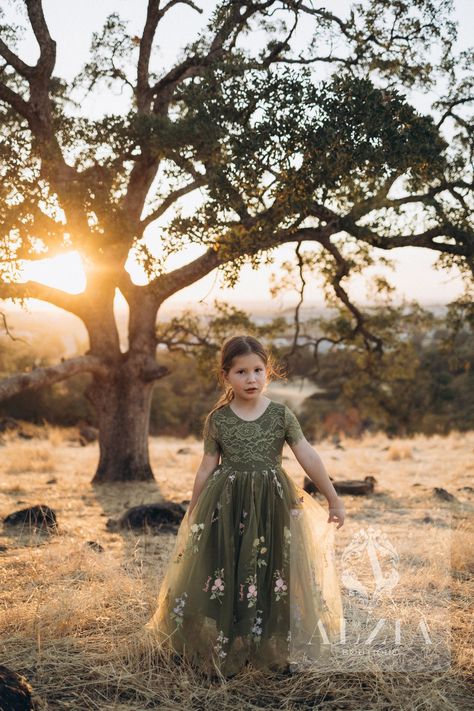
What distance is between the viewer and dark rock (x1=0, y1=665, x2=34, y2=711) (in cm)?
326

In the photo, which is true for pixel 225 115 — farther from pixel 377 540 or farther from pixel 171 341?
pixel 171 341

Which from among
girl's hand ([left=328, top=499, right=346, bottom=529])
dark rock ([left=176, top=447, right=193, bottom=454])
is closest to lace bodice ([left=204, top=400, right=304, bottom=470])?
girl's hand ([left=328, top=499, right=346, bottom=529])

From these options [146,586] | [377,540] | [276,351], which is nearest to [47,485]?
[276,351]

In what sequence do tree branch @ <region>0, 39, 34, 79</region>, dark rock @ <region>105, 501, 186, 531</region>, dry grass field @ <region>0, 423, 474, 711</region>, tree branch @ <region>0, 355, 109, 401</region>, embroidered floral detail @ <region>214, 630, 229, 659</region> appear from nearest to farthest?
dry grass field @ <region>0, 423, 474, 711</region> < embroidered floral detail @ <region>214, 630, 229, 659</region> < dark rock @ <region>105, 501, 186, 531</region> < tree branch @ <region>0, 355, 109, 401</region> < tree branch @ <region>0, 39, 34, 79</region>

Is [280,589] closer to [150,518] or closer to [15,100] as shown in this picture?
[150,518]

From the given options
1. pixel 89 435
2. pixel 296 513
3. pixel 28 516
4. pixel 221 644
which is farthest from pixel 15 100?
pixel 89 435

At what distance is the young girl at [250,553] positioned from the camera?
159 inches

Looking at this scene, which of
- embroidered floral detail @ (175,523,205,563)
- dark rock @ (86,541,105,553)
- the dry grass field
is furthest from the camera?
dark rock @ (86,541,105,553)

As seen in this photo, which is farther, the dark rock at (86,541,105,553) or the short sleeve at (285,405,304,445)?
the dark rock at (86,541,105,553)

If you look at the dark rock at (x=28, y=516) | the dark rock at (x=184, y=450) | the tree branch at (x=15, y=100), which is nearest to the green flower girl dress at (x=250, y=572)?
the dark rock at (x=28, y=516)

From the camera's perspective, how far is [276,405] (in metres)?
4.34

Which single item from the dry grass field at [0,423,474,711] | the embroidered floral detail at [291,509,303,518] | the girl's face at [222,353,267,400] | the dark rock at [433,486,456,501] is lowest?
the dry grass field at [0,423,474,711]

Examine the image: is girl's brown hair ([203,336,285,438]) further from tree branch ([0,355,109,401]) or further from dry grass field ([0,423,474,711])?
tree branch ([0,355,109,401])

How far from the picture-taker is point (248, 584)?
13.3 ft
